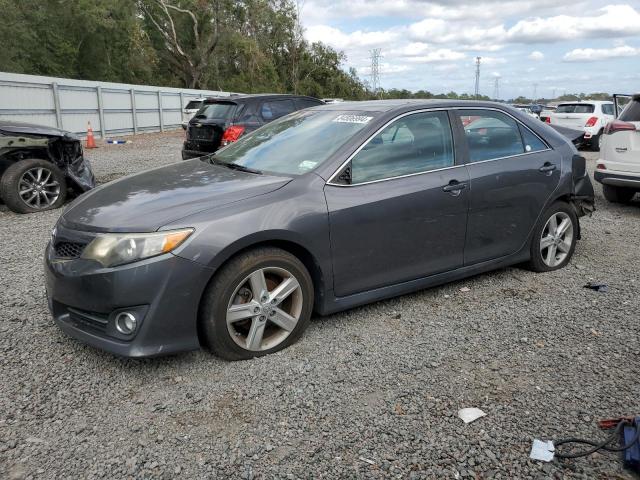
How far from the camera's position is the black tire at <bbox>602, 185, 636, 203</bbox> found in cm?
851

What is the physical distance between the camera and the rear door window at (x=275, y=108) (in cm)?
1070

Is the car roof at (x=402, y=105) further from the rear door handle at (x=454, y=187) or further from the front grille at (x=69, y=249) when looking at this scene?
the front grille at (x=69, y=249)

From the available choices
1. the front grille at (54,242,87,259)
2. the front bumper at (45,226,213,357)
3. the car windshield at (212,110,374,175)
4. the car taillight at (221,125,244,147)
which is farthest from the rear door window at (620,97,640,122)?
the front grille at (54,242,87,259)

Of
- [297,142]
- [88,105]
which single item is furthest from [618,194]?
[88,105]

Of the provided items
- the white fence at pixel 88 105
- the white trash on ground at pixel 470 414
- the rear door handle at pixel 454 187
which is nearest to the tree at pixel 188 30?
the white fence at pixel 88 105

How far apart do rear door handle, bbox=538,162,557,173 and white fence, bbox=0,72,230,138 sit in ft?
50.3

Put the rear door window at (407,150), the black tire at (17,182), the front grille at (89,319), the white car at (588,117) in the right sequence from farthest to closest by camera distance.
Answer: the white car at (588,117)
the black tire at (17,182)
the rear door window at (407,150)
the front grille at (89,319)

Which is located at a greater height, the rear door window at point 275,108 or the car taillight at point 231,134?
the rear door window at point 275,108

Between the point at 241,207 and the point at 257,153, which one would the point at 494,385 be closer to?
the point at 241,207

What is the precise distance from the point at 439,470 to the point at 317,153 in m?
2.24

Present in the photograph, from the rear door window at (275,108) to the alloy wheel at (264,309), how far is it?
7.77m

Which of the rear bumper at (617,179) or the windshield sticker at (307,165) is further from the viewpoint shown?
the rear bumper at (617,179)

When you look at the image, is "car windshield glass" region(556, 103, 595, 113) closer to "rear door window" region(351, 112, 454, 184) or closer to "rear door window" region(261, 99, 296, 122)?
"rear door window" region(261, 99, 296, 122)

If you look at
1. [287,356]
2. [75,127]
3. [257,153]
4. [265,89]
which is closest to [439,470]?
[287,356]
